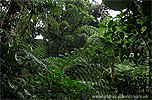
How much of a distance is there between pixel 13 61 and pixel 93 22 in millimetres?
3039

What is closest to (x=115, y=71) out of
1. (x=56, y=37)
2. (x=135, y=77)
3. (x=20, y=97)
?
(x=135, y=77)

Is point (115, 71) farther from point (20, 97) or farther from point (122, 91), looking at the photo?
point (20, 97)

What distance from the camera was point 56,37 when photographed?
3094mm

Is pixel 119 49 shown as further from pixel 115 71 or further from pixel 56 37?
pixel 56 37

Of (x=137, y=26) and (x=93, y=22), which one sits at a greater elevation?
(x=93, y=22)

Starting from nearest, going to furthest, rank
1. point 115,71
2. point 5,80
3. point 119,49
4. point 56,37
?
point 5,80 → point 119,49 → point 115,71 → point 56,37

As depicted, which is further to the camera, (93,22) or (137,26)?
(93,22)

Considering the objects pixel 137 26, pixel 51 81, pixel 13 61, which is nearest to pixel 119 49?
pixel 137 26

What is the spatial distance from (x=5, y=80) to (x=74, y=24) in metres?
2.93

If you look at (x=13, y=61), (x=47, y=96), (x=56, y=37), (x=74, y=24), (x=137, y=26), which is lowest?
(x=47, y=96)

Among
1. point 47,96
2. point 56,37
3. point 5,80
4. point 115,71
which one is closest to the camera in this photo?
point 5,80

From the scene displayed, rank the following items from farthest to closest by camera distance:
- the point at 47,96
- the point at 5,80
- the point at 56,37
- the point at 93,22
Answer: the point at 93,22, the point at 56,37, the point at 47,96, the point at 5,80

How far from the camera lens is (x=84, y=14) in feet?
10.3

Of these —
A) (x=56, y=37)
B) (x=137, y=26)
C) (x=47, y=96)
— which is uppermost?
(x=56, y=37)
